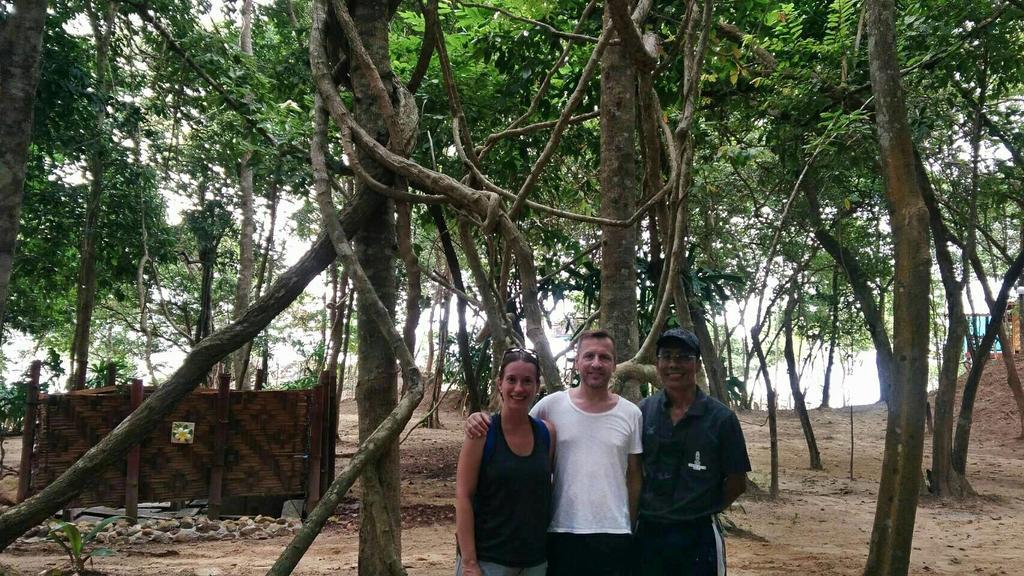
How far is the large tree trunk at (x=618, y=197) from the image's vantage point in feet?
13.7

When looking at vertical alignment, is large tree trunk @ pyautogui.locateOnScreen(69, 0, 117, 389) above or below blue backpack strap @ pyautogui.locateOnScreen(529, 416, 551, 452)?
above

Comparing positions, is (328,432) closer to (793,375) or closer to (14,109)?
(14,109)

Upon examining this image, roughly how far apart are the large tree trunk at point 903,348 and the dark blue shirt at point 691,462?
0.93 m

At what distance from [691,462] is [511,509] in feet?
2.23

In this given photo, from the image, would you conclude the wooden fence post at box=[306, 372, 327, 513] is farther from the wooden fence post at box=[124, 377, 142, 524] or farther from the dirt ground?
the wooden fence post at box=[124, 377, 142, 524]

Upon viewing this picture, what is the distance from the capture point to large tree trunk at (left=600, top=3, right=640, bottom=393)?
4.17 metres

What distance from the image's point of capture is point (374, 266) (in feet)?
9.12

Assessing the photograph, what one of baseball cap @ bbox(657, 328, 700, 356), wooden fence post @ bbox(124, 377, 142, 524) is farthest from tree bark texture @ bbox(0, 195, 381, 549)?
wooden fence post @ bbox(124, 377, 142, 524)

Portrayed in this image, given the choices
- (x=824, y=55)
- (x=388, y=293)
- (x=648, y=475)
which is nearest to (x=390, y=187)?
(x=388, y=293)

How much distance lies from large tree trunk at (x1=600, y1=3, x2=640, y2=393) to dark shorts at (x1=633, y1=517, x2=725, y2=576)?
1.57m

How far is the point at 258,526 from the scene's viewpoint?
721 cm

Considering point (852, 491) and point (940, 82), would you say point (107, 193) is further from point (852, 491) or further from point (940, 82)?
point (852, 491)

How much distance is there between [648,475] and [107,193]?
10059mm

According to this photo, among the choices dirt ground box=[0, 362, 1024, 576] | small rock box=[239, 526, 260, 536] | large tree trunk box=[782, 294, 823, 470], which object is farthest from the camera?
large tree trunk box=[782, 294, 823, 470]
